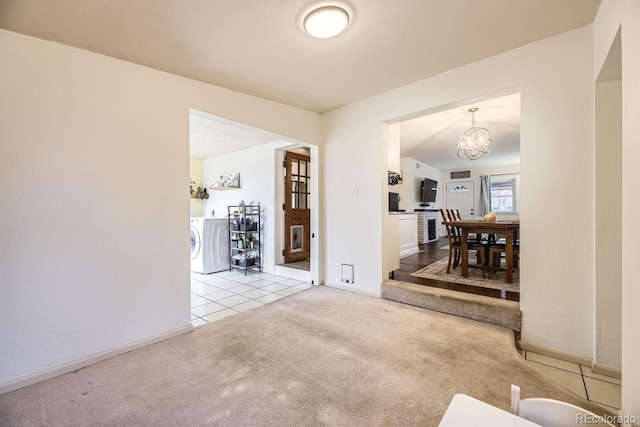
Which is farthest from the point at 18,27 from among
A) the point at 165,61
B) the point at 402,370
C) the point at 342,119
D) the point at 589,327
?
the point at 589,327

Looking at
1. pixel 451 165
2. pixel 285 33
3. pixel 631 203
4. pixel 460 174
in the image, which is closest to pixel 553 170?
pixel 631 203

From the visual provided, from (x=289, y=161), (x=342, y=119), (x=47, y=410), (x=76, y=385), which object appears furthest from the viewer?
(x=289, y=161)

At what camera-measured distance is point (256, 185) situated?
5.03 m

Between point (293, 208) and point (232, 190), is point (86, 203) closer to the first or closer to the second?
point (293, 208)

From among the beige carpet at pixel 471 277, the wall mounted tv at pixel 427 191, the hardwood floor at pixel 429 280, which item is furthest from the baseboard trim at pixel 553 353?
the wall mounted tv at pixel 427 191

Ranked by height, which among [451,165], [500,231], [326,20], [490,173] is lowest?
[500,231]

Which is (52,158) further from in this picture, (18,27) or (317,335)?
(317,335)

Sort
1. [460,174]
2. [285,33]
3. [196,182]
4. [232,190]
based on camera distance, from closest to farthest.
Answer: [285,33] → [232,190] → [196,182] → [460,174]

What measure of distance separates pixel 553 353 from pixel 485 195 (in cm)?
745

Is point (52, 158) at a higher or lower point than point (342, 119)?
lower

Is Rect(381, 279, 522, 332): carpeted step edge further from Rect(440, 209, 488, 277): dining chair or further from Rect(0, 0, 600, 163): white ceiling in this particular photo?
Rect(0, 0, 600, 163): white ceiling

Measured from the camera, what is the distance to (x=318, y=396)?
157 cm

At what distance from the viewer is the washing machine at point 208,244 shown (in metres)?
4.73

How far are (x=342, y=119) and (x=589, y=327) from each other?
3207 millimetres
